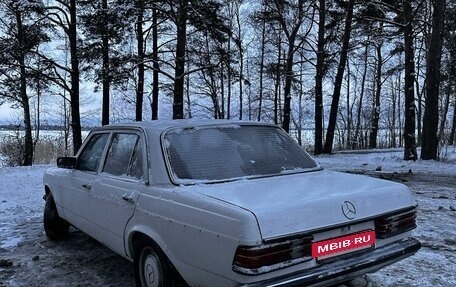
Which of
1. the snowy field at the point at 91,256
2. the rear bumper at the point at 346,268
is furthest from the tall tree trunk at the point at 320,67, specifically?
the rear bumper at the point at 346,268

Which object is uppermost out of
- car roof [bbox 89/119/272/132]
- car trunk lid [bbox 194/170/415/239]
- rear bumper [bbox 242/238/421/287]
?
car roof [bbox 89/119/272/132]

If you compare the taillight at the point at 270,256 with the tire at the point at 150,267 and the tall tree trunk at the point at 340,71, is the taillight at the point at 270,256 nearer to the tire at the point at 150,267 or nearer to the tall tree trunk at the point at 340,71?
the tire at the point at 150,267

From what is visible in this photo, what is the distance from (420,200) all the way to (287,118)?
58.7 ft

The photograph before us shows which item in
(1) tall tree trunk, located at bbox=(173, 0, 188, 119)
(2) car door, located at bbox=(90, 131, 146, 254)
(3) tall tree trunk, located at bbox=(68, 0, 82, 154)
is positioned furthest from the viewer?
(3) tall tree trunk, located at bbox=(68, 0, 82, 154)

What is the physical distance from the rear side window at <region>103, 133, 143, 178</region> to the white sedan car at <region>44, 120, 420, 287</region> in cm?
1

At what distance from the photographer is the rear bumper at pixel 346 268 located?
107 inches

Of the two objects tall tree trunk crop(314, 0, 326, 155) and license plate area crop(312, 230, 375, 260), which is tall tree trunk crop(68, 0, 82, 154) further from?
license plate area crop(312, 230, 375, 260)

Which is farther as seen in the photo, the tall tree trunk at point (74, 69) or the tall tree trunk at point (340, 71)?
the tall tree trunk at point (340, 71)

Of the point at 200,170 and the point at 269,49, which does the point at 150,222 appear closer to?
the point at 200,170

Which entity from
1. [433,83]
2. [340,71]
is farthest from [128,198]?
[340,71]

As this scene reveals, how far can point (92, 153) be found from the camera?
496cm

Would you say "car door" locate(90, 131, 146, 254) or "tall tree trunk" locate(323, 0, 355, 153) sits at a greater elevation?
"tall tree trunk" locate(323, 0, 355, 153)

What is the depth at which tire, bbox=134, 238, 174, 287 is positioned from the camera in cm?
333

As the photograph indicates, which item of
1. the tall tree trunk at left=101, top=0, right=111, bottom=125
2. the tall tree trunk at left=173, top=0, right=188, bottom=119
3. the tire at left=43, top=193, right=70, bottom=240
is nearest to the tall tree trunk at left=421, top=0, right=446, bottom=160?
the tall tree trunk at left=173, top=0, right=188, bottom=119
